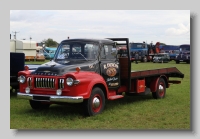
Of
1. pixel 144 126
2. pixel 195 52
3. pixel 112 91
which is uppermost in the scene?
pixel 195 52

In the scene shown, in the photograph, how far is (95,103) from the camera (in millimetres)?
7871

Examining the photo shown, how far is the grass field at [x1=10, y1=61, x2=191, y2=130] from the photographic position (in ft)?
23.4

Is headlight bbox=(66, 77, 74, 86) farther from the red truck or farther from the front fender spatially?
→ the front fender

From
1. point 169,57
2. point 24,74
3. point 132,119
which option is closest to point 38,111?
point 24,74

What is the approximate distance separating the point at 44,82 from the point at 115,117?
6.16ft

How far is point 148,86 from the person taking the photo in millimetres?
10711

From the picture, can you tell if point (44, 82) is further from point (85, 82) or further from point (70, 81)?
point (85, 82)

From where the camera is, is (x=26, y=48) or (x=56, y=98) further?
(x=26, y=48)

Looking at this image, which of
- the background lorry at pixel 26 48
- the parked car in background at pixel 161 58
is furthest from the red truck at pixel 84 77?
the parked car in background at pixel 161 58

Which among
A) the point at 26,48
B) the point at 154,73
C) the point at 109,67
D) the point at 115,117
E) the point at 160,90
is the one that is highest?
the point at 26,48

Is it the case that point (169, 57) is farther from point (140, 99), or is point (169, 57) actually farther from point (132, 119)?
point (132, 119)

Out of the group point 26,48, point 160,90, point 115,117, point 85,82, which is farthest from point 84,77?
point 26,48

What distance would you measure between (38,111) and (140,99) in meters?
Result: 3.63

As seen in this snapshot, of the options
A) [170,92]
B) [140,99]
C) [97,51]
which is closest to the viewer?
[97,51]
